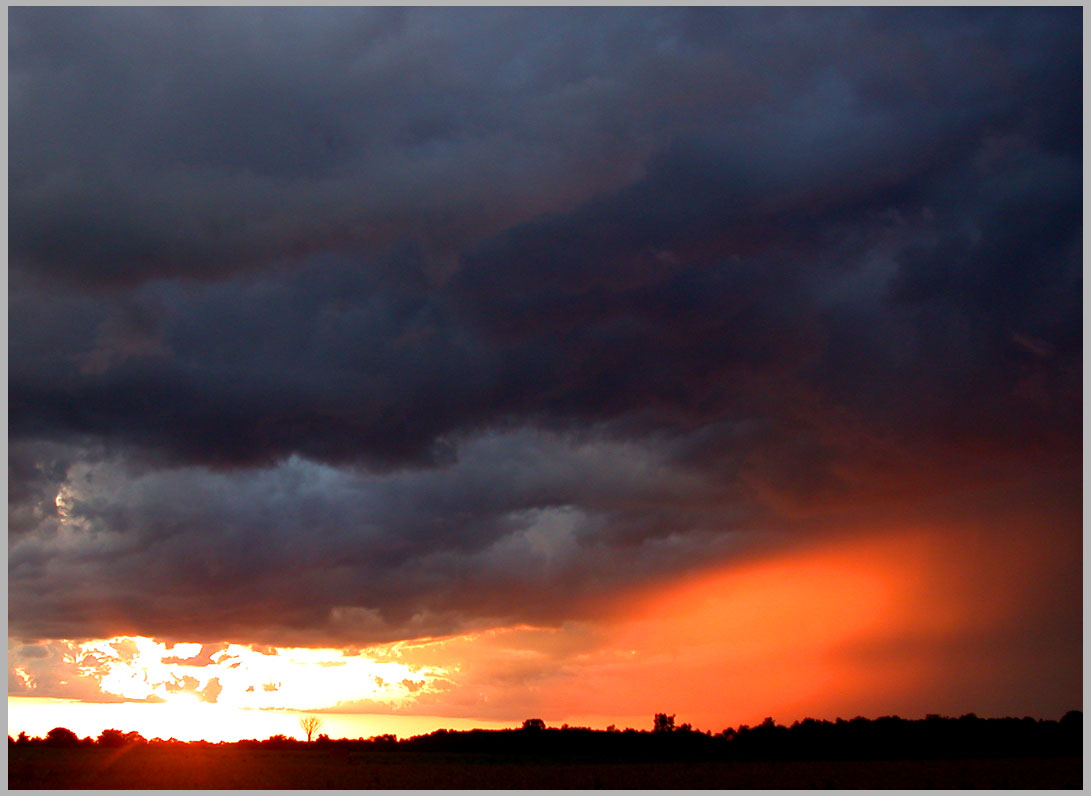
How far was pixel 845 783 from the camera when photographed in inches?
2574

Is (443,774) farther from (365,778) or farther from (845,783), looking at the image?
(845,783)

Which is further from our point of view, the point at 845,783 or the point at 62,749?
the point at 62,749

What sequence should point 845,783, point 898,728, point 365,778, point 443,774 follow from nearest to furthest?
point 845,783
point 365,778
point 443,774
point 898,728

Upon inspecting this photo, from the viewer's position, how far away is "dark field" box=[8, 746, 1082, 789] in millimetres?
64375

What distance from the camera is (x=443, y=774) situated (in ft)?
264

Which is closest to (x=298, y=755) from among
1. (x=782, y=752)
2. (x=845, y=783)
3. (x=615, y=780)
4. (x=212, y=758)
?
(x=212, y=758)

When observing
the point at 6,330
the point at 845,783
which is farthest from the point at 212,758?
the point at 6,330

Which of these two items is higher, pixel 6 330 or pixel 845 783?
pixel 6 330

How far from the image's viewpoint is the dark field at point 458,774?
6438 centimetres

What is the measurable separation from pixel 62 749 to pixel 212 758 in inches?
1030

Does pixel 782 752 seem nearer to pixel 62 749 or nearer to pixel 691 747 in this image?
pixel 691 747

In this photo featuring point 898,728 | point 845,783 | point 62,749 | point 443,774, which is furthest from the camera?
point 898,728

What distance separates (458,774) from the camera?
7969 cm

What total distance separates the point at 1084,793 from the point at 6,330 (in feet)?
134
